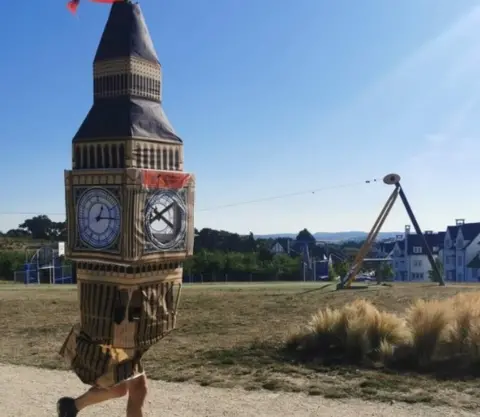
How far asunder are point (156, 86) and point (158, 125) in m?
0.49

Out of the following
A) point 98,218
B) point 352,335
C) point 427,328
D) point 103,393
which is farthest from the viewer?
point 352,335

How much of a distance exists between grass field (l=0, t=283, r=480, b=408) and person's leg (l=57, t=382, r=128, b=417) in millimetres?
3760

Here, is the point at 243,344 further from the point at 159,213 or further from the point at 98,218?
the point at 98,218

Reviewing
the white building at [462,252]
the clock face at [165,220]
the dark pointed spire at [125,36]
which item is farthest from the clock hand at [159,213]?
the white building at [462,252]

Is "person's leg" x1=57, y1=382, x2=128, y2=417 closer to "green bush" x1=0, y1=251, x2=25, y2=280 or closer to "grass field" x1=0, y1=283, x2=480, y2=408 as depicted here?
"grass field" x1=0, y1=283, x2=480, y2=408

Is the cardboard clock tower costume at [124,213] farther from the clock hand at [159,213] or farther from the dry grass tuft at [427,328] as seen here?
the dry grass tuft at [427,328]

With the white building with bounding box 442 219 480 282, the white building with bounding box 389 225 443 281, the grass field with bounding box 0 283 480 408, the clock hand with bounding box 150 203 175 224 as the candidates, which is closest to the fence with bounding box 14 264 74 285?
the grass field with bounding box 0 283 480 408

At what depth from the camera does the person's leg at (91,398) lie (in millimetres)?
5887

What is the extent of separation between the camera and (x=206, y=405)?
8500 mm

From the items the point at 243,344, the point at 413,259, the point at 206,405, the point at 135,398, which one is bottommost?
the point at 206,405

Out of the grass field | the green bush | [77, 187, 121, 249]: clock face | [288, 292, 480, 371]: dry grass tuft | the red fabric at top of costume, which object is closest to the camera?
[77, 187, 121, 249]: clock face

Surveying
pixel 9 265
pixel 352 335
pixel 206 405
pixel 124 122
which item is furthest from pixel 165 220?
pixel 9 265

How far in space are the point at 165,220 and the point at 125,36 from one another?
1.92 metres

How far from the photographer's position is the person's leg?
5.89m
